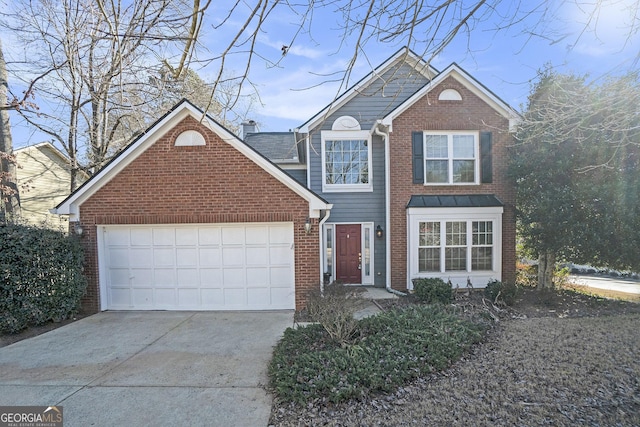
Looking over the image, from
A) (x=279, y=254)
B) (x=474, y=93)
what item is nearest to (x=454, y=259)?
(x=474, y=93)

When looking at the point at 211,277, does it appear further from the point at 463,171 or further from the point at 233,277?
the point at 463,171

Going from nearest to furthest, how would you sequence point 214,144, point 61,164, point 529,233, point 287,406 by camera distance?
1. point 287,406
2. point 214,144
3. point 529,233
4. point 61,164

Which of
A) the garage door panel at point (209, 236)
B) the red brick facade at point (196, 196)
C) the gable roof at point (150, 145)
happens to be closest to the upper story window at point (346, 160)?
the gable roof at point (150, 145)

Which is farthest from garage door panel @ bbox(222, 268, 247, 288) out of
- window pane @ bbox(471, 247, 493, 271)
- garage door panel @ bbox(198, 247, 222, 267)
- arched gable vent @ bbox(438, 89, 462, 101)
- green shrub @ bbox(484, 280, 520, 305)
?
arched gable vent @ bbox(438, 89, 462, 101)

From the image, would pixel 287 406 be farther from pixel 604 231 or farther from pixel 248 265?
pixel 604 231

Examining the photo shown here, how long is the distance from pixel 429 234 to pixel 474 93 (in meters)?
4.58

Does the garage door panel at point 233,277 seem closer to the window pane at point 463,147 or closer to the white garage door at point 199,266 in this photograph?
the white garage door at point 199,266

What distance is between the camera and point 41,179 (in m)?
15.4

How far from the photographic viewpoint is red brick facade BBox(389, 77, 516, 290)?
31.0ft

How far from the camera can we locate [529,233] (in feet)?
29.6

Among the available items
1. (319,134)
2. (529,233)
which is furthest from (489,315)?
(319,134)

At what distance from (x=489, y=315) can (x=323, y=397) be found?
4670 millimetres

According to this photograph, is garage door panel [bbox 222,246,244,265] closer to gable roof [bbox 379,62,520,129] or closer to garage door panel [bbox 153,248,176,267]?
garage door panel [bbox 153,248,176,267]

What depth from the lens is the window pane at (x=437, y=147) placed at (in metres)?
9.56
